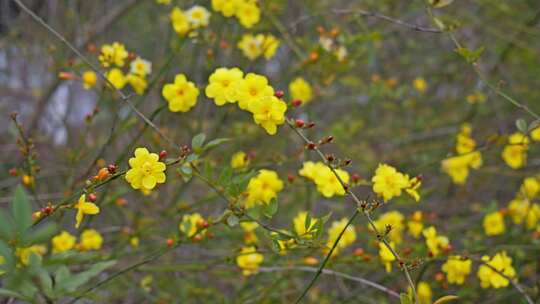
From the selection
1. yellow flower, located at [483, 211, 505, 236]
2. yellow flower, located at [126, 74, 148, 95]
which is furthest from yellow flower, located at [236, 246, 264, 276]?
yellow flower, located at [483, 211, 505, 236]

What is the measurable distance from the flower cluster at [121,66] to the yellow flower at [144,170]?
0.70 meters

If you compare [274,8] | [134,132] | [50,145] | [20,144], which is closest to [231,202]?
[20,144]

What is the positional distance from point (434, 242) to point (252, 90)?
78 centimetres

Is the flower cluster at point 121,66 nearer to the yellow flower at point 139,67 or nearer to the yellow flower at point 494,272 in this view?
the yellow flower at point 139,67

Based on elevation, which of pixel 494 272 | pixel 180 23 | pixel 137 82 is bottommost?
pixel 494 272

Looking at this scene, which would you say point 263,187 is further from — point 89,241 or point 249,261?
point 89,241

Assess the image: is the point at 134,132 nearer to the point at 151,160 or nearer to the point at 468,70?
the point at 151,160

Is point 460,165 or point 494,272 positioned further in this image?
point 460,165

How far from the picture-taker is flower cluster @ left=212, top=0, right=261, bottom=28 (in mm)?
2021

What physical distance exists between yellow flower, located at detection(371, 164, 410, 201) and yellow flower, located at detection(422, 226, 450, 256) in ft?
0.77

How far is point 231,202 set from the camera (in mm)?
1489

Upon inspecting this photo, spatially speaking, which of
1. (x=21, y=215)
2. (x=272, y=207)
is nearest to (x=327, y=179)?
(x=272, y=207)

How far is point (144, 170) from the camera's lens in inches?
50.4

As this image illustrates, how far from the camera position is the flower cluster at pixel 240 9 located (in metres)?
2.02
